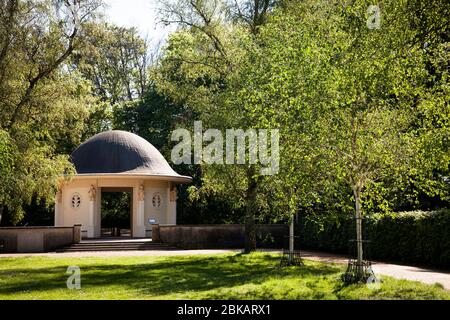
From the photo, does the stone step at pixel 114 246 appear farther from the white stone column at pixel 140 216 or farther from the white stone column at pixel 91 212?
the white stone column at pixel 91 212

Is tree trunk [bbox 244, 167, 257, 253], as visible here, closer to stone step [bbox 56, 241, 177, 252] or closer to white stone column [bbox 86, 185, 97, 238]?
stone step [bbox 56, 241, 177, 252]

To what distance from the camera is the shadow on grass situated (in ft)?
43.5

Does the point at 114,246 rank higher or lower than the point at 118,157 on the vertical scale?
lower

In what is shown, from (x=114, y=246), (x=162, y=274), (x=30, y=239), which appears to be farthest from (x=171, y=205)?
(x=162, y=274)

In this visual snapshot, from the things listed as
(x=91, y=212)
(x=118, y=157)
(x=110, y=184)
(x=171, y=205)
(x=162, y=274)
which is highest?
(x=118, y=157)

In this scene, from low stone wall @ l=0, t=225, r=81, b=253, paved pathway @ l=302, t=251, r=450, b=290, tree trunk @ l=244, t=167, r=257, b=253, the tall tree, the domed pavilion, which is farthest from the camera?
the domed pavilion

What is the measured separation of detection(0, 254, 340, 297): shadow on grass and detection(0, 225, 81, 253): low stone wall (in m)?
6.20

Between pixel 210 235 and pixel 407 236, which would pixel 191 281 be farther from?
pixel 210 235

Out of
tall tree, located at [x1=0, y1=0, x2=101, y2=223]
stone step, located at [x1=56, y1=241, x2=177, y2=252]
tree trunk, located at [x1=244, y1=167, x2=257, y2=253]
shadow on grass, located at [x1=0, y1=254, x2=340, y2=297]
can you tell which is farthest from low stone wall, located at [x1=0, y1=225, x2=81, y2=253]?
tree trunk, located at [x1=244, y1=167, x2=257, y2=253]

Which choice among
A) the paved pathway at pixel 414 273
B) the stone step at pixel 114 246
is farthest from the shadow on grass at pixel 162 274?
the stone step at pixel 114 246

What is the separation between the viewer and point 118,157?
99.0ft

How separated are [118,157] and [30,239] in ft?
22.6

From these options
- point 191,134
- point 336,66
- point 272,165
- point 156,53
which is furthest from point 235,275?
point 156,53

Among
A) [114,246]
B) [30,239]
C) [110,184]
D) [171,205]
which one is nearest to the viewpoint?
[30,239]
